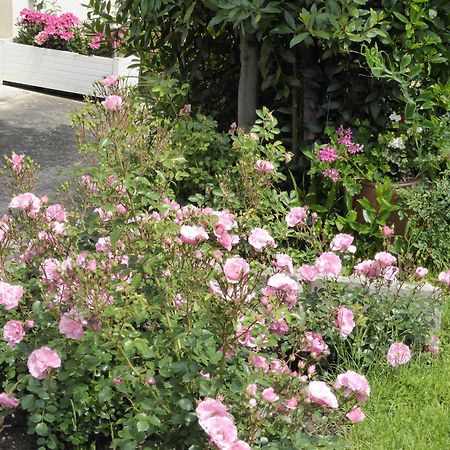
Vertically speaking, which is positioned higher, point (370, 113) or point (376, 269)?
point (370, 113)

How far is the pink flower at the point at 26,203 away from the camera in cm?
288

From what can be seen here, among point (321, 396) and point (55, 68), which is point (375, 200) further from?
point (55, 68)

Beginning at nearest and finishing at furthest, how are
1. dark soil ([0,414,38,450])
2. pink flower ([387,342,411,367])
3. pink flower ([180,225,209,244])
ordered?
pink flower ([180,225,209,244]) → dark soil ([0,414,38,450]) → pink flower ([387,342,411,367])

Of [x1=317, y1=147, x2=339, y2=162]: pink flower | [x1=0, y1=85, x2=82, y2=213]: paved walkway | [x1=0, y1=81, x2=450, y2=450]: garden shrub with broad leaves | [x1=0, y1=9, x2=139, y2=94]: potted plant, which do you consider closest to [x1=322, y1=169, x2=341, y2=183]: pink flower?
[x1=317, y1=147, x2=339, y2=162]: pink flower

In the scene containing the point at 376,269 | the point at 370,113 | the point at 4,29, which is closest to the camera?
the point at 376,269

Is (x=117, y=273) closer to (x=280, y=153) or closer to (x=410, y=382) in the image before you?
(x=410, y=382)

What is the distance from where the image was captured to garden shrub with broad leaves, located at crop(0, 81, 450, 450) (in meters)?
2.46

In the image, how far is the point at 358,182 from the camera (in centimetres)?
451

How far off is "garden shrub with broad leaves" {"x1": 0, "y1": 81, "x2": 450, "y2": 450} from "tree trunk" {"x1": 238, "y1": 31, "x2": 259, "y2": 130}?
5.15ft

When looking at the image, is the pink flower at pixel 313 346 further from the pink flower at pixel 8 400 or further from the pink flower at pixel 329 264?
the pink flower at pixel 8 400

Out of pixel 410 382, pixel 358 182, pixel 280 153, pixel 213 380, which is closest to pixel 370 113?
pixel 358 182

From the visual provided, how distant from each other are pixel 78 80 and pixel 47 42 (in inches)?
26.3

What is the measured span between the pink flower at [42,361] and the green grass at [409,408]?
1135mm

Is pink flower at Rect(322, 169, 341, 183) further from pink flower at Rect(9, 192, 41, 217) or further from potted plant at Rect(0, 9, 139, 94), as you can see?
potted plant at Rect(0, 9, 139, 94)
